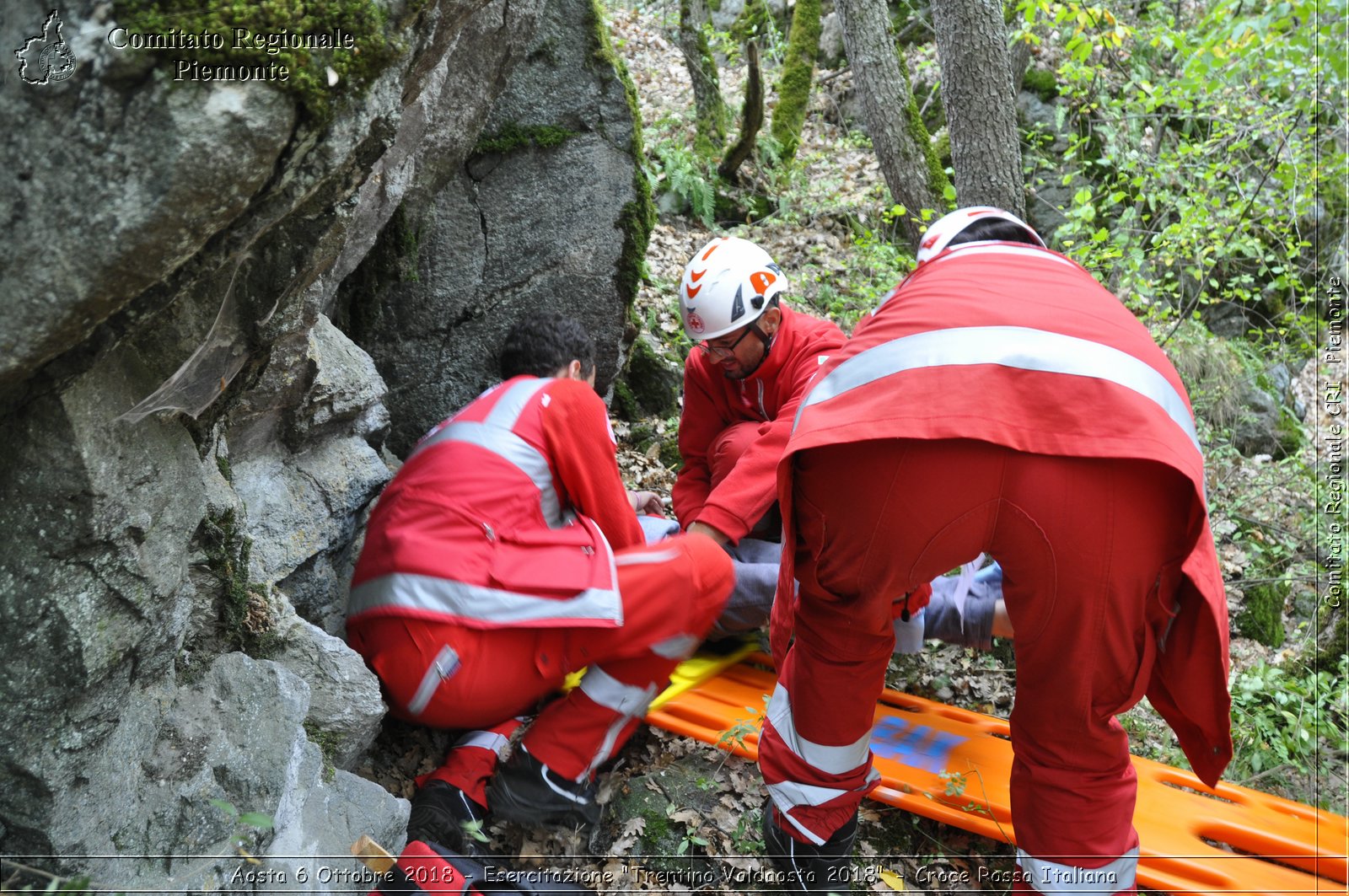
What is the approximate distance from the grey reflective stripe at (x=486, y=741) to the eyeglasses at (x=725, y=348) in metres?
2.14

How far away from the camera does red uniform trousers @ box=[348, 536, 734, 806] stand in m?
3.33

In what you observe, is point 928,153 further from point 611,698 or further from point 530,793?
point 530,793

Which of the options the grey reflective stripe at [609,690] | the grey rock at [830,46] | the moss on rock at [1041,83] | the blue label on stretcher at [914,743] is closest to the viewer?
the grey reflective stripe at [609,690]

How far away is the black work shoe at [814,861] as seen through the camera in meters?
3.13

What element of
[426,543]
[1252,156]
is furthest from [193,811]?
[1252,156]

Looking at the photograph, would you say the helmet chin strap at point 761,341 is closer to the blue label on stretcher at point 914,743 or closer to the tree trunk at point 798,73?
the blue label on stretcher at point 914,743

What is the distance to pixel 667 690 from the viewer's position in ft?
14.0

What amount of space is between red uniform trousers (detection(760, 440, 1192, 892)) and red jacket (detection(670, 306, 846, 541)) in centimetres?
121

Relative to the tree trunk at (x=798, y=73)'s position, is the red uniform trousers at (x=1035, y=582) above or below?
below

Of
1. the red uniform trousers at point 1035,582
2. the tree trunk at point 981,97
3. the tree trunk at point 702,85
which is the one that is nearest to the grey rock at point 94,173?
the red uniform trousers at point 1035,582

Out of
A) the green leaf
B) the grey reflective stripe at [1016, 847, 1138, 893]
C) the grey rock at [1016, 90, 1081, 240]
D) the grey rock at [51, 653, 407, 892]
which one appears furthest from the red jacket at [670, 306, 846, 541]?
the grey rock at [1016, 90, 1081, 240]

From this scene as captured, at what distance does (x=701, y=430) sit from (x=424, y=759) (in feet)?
7.35

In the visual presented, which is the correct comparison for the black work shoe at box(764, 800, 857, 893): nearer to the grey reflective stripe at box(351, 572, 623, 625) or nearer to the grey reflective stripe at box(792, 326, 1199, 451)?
the grey reflective stripe at box(351, 572, 623, 625)

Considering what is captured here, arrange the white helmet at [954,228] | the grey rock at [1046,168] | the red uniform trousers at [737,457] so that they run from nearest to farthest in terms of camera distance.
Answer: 1. the white helmet at [954,228]
2. the red uniform trousers at [737,457]
3. the grey rock at [1046,168]
